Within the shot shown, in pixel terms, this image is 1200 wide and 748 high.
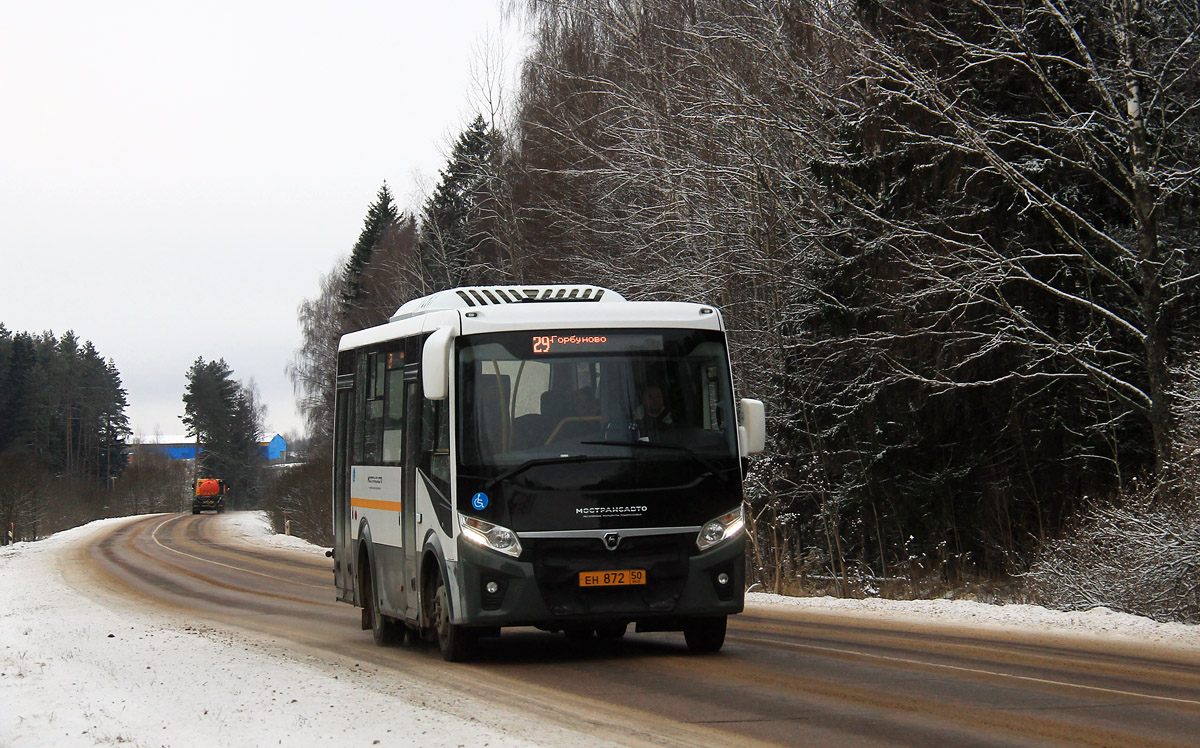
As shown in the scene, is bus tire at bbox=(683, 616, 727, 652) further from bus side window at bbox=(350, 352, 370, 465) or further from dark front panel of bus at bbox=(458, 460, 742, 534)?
bus side window at bbox=(350, 352, 370, 465)

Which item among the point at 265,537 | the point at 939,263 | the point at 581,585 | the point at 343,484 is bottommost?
the point at 265,537

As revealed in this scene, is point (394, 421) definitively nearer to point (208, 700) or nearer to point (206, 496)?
point (208, 700)

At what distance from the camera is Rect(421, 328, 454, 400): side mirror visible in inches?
442

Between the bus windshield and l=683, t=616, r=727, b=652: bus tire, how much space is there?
1554 mm

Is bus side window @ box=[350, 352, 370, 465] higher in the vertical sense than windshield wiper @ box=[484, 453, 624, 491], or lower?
higher

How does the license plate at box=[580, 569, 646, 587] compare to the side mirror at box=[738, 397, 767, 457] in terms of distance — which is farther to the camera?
the side mirror at box=[738, 397, 767, 457]

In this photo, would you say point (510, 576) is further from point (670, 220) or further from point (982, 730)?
point (670, 220)

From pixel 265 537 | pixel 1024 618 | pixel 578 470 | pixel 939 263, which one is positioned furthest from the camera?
pixel 265 537

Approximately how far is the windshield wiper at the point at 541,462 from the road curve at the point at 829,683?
154 centimetres

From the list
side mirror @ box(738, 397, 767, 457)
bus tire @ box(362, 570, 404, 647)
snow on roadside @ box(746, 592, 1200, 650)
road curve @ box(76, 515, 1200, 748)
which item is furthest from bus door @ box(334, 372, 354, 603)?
snow on roadside @ box(746, 592, 1200, 650)

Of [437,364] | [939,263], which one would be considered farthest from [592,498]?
[939,263]

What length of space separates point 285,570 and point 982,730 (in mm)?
30086

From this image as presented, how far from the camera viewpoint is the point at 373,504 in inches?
553

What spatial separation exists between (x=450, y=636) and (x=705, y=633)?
7.41 ft
